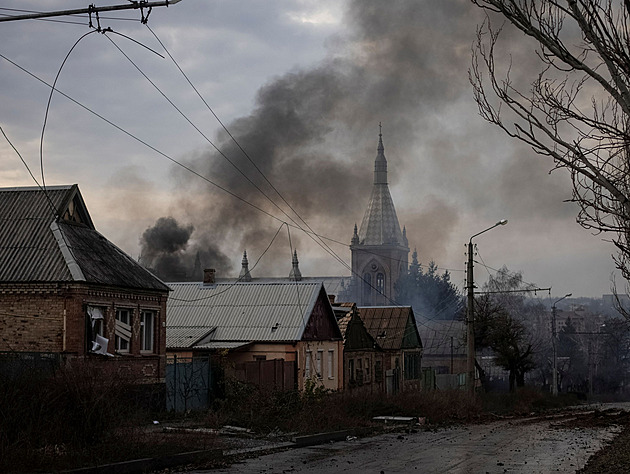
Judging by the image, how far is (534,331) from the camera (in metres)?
111

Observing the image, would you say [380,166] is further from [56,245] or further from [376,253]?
[56,245]

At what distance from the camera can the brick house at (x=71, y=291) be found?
23.8 metres

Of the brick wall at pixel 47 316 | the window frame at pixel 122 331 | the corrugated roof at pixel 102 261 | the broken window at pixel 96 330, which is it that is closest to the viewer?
the brick wall at pixel 47 316

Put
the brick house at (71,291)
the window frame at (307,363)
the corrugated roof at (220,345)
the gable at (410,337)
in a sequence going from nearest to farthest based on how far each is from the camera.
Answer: the brick house at (71,291) < the corrugated roof at (220,345) < the window frame at (307,363) < the gable at (410,337)

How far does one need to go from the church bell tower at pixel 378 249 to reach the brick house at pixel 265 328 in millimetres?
92383

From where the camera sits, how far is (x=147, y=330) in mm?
28109

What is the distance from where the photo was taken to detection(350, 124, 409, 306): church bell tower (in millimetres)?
135575

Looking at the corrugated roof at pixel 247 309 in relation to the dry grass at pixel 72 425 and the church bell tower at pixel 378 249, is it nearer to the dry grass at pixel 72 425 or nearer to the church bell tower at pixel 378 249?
the dry grass at pixel 72 425

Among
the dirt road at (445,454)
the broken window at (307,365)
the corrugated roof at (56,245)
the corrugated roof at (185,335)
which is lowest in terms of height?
the dirt road at (445,454)

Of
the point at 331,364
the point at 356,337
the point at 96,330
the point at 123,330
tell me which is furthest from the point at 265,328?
the point at 96,330

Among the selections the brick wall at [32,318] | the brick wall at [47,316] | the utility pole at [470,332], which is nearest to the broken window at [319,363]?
the utility pole at [470,332]

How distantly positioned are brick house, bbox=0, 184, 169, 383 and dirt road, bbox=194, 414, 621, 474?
7.09 m

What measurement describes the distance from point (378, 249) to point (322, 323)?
99722 mm

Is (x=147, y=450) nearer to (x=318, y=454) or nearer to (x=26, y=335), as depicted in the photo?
(x=318, y=454)
